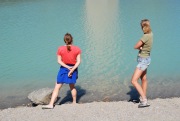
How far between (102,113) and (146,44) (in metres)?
2.15

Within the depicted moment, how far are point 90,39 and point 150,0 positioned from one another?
35729 mm

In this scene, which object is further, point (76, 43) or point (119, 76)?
point (76, 43)

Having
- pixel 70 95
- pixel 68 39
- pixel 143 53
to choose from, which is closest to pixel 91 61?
pixel 70 95

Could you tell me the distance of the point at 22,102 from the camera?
10672mm

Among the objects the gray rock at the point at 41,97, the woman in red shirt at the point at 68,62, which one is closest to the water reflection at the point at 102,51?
the gray rock at the point at 41,97

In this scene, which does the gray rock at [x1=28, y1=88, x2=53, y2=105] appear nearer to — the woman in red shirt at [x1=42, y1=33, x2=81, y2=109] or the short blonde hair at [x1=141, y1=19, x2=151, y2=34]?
the woman in red shirt at [x1=42, y1=33, x2=81, y2=109]

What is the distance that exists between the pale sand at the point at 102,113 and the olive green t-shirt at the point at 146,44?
4.83 ft

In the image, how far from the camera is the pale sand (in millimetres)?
7609

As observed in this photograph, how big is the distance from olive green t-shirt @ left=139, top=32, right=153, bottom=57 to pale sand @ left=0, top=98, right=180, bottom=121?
1.47 metres

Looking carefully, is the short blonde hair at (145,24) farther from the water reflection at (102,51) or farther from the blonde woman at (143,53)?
the water reflection at (102,51)

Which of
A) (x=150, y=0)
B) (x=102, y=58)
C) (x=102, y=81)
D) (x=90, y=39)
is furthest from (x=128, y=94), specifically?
(x=150, y=0)

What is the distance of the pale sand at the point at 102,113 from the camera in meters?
7.61

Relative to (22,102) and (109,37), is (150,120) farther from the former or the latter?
(109,37)

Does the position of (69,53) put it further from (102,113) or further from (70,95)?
(70,95)
